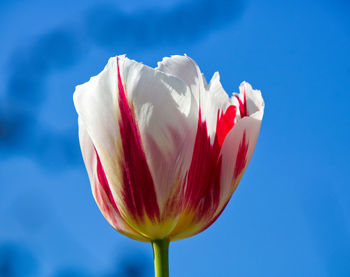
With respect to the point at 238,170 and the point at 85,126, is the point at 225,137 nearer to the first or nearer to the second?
the point at 238,170

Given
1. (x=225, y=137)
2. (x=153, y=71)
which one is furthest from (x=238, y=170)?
(x=153, y=71)

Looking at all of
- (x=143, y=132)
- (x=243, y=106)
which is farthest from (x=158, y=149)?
(x=243, y=106)

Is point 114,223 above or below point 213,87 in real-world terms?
below

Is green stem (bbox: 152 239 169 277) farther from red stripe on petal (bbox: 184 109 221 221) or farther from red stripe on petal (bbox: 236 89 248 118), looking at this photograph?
red stripe on petal (bbox: 236 89 248 118)

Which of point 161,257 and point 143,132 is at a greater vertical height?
point 143,132

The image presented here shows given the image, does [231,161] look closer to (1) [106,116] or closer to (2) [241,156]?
(2) [241,156]

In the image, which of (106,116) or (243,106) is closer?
(106,116)

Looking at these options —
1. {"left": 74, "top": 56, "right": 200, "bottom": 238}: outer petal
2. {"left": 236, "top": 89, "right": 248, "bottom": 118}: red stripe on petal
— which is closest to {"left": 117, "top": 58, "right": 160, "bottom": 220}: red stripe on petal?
{"left": 74, "top": 56, "right": 200, "bottom": 238}: outer petal
